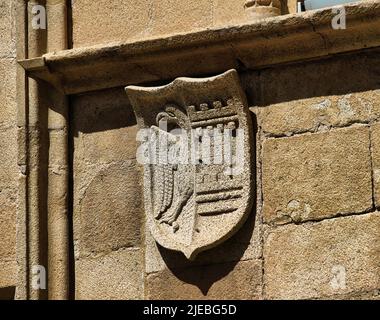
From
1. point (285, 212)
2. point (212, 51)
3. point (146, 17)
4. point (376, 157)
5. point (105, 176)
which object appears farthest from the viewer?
point (146, 17)

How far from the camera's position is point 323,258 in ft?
33.2

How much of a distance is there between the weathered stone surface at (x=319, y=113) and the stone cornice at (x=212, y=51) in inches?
7.3

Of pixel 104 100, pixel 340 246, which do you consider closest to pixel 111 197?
pixel 104 100

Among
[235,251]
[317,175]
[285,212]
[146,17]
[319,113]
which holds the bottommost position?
[235,251]

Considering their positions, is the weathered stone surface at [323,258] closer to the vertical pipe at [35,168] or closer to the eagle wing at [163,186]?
the eagle wing at [163,186]

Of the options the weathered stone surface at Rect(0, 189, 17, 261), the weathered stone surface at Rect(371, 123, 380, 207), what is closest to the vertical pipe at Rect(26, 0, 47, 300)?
the weathered stone surface at Rect(0, 189, 17, 261)

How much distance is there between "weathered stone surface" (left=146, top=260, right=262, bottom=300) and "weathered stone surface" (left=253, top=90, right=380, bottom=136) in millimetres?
575

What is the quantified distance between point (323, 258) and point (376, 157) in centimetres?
46

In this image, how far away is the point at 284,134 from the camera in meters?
10.3

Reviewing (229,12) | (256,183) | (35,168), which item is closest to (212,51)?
(229,12)

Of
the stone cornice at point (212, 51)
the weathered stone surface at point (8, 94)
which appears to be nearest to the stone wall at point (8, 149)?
the weathered stone surface at point (8, 94)

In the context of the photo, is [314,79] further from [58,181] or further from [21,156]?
[21,156]
